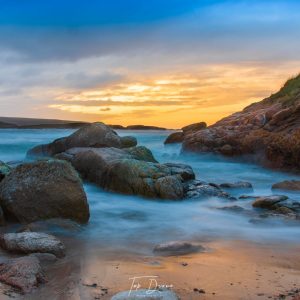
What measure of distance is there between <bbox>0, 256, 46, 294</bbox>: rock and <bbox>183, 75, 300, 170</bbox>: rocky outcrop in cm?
1089

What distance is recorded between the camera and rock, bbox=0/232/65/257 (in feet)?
17.7

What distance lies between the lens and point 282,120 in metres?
16.3

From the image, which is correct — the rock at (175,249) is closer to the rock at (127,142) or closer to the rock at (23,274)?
the rock at (23,274)

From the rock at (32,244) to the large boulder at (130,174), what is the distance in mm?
4496

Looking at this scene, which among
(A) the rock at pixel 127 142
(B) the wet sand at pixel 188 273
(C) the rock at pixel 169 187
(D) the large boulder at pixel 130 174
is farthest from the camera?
(A) the rock at pixel 127 142

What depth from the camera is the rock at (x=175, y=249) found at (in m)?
5.58

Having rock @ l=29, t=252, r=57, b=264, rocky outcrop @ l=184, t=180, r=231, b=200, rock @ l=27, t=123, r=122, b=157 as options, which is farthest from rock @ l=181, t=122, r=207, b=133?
rock @ l=29, t=252, r=57, b=264

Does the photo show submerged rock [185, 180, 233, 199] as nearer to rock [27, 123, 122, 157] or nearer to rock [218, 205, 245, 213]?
rock [218, 205, 245, 213]

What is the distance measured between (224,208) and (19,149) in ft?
53.5

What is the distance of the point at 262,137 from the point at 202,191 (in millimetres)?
6691

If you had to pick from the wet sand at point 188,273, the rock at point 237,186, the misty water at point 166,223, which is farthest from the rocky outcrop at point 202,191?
the wet sand at point 188,273

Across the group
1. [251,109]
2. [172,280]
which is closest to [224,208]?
[172,280]

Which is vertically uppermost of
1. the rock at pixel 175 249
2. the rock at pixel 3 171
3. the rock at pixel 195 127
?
the rock at pixel 195 127

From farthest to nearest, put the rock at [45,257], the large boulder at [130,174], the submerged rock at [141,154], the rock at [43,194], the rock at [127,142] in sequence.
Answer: the rock at [127,142] < the submerged rock at [141,154] < the large boulder at [130,174] < the rock at [43,194] < the rock at [45,257]
